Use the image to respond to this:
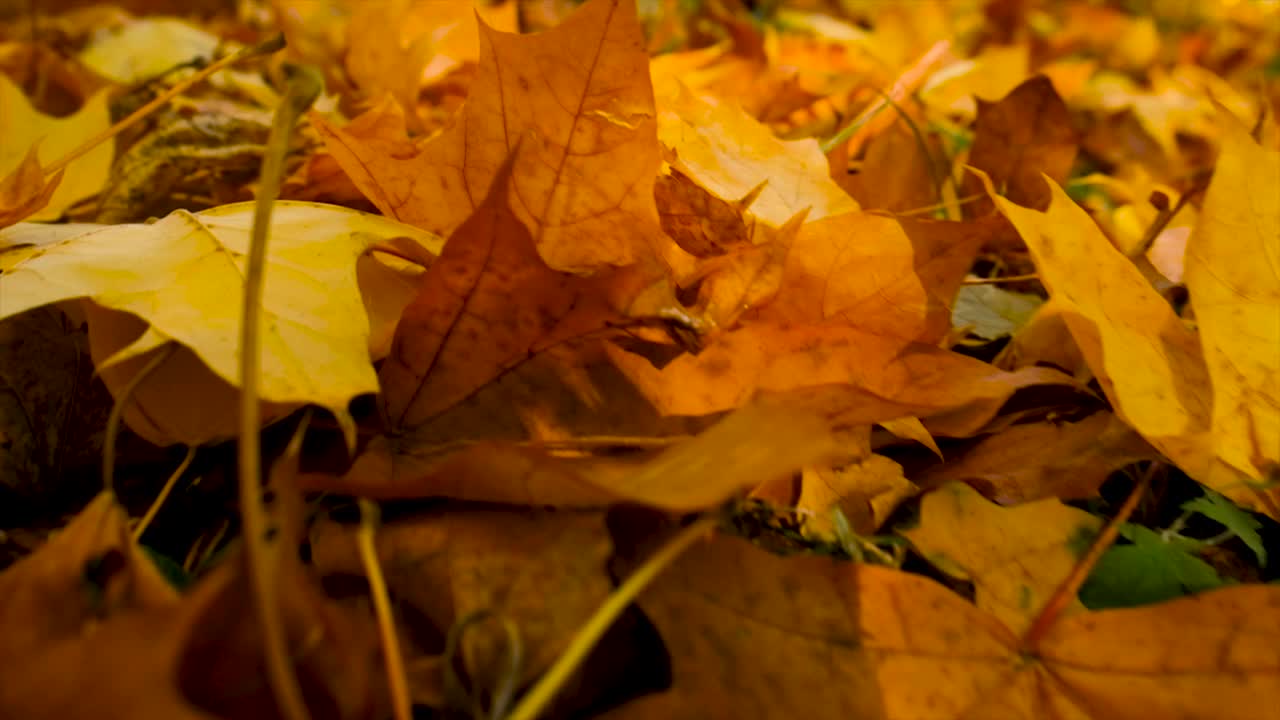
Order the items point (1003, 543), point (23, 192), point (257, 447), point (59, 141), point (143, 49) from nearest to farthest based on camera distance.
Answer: point (257, 447), point (1003, 543), point (23, 192), point (59, 141), point (143, 49)

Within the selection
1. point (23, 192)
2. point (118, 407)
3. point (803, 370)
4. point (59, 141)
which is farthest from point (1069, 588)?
point (59, 141)

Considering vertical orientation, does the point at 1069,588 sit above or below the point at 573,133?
below

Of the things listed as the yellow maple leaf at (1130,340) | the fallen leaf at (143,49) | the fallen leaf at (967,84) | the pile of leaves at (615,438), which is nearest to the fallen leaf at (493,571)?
the pile of leaves at (615,438)

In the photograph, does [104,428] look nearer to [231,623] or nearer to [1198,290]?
[231,623]

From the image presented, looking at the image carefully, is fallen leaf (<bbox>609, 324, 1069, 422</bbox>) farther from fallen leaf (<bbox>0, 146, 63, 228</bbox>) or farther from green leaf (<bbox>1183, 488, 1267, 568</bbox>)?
fallen leaf (<bbox>0, 146, 63, 228</bbox>)

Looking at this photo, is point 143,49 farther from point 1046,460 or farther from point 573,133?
point 1046,460

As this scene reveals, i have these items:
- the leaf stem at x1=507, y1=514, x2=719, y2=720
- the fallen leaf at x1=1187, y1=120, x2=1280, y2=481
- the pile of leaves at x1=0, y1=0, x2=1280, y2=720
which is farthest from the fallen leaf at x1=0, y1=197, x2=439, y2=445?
the fallen leaf at x1=1187, y1=120, x2=1280, y2=481

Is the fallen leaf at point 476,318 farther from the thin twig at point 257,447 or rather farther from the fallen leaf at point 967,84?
the fallen leaf at point 967,84
